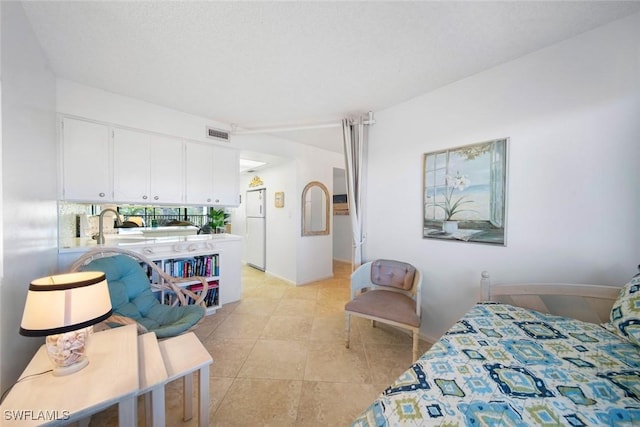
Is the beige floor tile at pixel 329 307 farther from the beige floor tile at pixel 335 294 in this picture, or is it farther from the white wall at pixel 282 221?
the white wall at pixel 282 221

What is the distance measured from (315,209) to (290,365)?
2.68m

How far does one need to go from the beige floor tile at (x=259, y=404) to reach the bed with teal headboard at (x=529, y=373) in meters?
0.84

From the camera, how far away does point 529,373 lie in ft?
3.03

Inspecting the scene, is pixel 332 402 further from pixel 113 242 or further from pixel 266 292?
pixel 113 242

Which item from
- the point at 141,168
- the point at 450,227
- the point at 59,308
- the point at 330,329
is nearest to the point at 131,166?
the point at 141,168

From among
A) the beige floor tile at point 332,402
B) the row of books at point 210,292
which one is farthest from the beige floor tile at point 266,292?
the beige floor tile at point 332,402

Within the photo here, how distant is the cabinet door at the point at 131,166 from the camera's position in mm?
2434

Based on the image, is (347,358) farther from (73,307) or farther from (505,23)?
(505,23)

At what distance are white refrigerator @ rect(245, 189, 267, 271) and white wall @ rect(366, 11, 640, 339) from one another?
10.4 feet

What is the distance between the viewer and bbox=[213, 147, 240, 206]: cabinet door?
3.12 m

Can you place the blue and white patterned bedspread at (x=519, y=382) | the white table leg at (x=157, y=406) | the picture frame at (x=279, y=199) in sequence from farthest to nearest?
1. the picture frame at (x=279, y=199)
2. the white table leg at (x=157, y=406)
3. the blue and white patterned bedspread at (x=519, y=382)

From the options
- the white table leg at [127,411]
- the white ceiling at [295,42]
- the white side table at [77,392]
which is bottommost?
the white table leg at [127,411]

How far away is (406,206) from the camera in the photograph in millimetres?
2379

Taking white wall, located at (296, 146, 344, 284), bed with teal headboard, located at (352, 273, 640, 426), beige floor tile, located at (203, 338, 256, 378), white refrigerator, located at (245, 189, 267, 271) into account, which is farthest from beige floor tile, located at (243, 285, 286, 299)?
bed with teal headboard, located at (352, 273, 640, 426)
